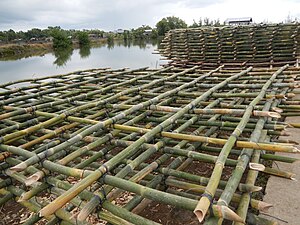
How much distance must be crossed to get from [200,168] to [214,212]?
5.74 ft

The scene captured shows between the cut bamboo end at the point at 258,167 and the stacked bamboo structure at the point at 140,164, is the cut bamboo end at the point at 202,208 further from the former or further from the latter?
the cut bamboo end at the point at 258,167

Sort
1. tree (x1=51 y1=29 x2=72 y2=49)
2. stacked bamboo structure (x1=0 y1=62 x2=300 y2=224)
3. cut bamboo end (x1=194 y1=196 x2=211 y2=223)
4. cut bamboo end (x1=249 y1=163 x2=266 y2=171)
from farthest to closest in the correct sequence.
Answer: tree (x1=51 y1=29 x2=72 y2=49)
cut bamboo end (x1=249 y1=163 x2=266 y2=171)
stacked bamboo structure (x1=0 y1=62 x2=300 y2=224)
cut bamboo end (x1=194 y1=196 x2=211 y2=223)

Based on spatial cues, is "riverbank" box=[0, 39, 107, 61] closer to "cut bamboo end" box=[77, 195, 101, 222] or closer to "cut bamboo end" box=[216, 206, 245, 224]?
"cut bamboo end" box=[77, 195, 101, 222]

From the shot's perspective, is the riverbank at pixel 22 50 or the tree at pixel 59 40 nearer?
the riverbank at pixel 22 50

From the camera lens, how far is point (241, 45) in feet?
25.8

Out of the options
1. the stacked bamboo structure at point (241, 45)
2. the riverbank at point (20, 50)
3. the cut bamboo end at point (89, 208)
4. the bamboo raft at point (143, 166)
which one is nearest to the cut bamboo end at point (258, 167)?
the bamboo raft at point (143, 166)

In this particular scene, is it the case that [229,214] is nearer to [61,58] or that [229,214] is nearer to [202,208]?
[202,208]

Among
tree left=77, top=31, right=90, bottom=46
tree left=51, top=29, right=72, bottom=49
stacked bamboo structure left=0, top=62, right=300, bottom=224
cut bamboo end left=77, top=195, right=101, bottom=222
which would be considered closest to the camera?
cut bamboo end left=77, top=195, right=101, bottom=222

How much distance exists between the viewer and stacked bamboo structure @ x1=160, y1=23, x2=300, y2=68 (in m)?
7.45

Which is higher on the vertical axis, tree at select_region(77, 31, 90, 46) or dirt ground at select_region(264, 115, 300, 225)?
tree at select_region(77, 31, 90, 46)

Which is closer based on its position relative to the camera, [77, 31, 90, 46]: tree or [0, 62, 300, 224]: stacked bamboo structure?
[0, 62, 300, 224]: stacked bamboo structure

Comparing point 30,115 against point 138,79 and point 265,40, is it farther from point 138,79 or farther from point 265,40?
point 265,40

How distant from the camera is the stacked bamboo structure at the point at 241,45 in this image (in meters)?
7.45

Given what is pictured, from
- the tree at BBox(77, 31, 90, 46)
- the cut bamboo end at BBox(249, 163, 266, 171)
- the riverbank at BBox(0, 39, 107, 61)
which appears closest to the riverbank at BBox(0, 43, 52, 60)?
the riverbank at BBox(0, 39, 107, 61)
